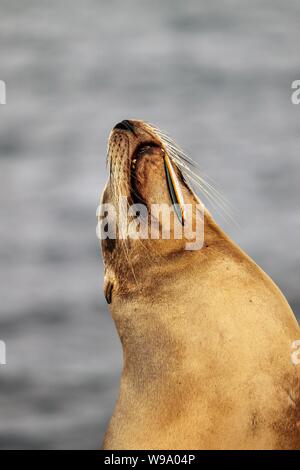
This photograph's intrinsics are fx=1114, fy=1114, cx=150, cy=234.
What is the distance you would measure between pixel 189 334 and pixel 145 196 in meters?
0.61

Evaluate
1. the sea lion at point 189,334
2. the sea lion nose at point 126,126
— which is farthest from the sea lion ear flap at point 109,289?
the sea lion nose at point 126,126

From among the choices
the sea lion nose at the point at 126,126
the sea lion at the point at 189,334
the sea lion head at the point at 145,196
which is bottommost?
the sea lion at the point at 189,334

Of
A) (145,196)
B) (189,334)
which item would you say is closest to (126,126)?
(145,196)

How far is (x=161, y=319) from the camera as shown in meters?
4.41

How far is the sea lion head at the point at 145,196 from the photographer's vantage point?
4.51 meters

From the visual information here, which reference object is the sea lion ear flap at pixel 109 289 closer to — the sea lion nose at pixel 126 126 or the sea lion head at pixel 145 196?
the sea lion head at pixel 145 196

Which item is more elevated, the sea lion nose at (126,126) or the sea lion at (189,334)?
the sea lion nose at (126,126)

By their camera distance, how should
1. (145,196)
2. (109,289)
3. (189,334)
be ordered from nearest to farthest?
1. (189,334)
2. (145,196)
3. (109,289)

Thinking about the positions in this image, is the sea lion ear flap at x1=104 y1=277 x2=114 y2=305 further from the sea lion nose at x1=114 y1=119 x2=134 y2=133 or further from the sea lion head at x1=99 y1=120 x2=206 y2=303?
the sea lion nose at x1=114 y1=119 x2=134 y2=133

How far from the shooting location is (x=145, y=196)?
14.8ft

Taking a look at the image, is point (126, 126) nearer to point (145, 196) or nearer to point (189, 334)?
point (145, 196)
